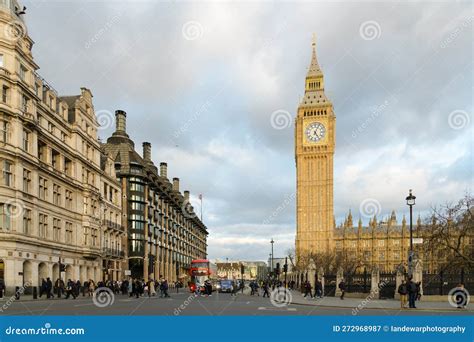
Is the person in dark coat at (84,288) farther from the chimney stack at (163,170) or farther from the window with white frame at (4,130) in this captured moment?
the chimney stack at (163,170)

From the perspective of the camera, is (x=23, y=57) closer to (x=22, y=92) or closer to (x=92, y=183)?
(x=22, y=92)

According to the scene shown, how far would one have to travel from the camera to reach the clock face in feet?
491

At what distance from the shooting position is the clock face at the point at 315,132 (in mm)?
149750

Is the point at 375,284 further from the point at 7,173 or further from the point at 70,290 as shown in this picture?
the point at 7,173

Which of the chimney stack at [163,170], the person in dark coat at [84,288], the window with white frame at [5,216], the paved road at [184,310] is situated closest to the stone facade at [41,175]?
the window with white frame at [5,216]

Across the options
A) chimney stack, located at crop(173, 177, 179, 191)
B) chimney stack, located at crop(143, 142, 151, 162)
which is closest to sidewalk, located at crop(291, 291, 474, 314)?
chimney stack, located at crop(143, 142, 151, 162)

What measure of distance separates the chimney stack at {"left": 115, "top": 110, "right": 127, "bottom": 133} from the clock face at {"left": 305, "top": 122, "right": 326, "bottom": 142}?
2806 inches

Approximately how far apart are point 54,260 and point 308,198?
4133 inches

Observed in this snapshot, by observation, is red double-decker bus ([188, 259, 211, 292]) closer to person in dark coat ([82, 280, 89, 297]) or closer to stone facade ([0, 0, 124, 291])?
stone facade ([0, 0, 124, 291])

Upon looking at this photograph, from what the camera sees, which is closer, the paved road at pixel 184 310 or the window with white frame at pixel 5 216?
the paved road at pixel 184 310

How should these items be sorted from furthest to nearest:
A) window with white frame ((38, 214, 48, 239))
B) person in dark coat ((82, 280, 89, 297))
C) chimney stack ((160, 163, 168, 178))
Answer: chimney stack ((160, 163, 168, 178)), window with white frame ((38, 214, 48, 239)), person in dark coat ((82, 280, 89, 297))

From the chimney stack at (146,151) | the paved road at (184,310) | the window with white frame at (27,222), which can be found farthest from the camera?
the chimney stack at (146,151)

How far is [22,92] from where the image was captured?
42844mm

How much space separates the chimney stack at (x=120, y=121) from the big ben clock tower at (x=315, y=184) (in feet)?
224
